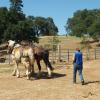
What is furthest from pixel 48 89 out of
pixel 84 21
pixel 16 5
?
pixel 84 21

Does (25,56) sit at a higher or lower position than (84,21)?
lower

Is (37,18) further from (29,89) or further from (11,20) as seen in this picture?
(29,89)

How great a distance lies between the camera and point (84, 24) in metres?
84.9

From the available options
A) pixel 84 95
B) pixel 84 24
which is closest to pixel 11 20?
pixel 84 24

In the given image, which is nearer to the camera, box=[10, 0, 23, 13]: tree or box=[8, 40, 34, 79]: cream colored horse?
box=[8, 40, 34, 79]: cream colored horse

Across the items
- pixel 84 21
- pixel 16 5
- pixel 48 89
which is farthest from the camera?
pixel 84 21

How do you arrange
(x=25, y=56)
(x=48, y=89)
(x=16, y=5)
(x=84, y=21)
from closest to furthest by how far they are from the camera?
(x=48, y=89) < (x=25, y=56) < (x=16, y=5) < (x=84, y=21)

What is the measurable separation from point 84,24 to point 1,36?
30.4 meters

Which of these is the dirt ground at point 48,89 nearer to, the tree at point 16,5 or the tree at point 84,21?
the tree at point 16,5

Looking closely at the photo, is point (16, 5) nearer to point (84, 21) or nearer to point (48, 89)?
point (84, 21)

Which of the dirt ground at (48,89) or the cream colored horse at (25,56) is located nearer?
the dirt ground at (48,89)

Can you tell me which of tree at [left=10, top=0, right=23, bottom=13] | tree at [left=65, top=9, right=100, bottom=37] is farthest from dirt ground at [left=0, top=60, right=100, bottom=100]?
tree at [left=65, top=9, right=100, bottom=37]

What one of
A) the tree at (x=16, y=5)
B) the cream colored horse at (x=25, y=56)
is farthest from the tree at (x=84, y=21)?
the cream colored horse at (x=25, y=56)

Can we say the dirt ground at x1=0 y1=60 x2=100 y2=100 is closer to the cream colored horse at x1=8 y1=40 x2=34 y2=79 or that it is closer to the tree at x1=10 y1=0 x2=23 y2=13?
the cream colored horse at x1=8 y1=40 x2=34 y2=79
